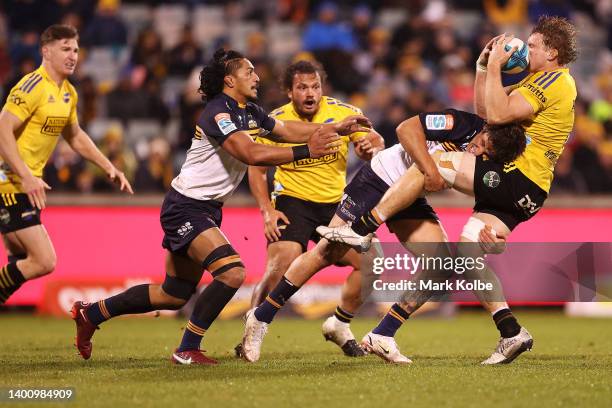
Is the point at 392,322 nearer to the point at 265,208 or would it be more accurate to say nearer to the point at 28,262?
the point at 265,208

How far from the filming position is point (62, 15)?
17.8 m

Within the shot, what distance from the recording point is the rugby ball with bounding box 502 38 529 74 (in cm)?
795

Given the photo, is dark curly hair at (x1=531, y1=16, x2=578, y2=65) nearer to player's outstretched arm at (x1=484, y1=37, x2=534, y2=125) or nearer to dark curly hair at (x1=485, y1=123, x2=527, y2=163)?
player's outstretched arm at (x1=484, y1=37, x2=534, y2=125)

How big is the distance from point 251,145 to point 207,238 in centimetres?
80

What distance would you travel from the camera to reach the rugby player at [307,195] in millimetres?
9133

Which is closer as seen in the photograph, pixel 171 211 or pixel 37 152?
pixel 171 211

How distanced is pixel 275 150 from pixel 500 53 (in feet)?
6.15

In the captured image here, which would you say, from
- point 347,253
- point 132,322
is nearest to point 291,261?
point 347,253

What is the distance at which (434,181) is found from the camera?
25.9ft

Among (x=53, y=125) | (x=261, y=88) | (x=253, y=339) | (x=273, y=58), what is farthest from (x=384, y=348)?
(x=273, y=58)

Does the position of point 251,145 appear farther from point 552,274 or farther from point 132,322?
point 132,322

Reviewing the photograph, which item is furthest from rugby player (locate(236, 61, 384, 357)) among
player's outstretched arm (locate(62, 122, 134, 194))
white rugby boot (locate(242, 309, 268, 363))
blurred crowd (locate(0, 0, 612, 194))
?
blurred crowd (locate(0, 0, 612, 194))

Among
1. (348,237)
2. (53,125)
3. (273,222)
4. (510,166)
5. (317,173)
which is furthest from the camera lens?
(317,173)

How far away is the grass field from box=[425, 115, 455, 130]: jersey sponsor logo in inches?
73.4
